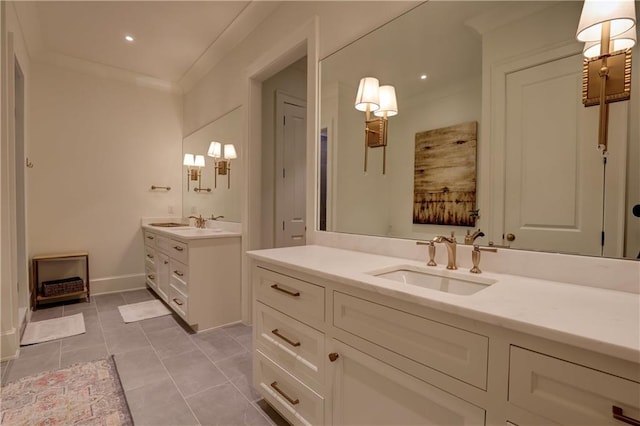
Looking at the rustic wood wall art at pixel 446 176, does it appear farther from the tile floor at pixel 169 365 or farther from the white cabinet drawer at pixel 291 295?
the tile floor at pixel 169 365

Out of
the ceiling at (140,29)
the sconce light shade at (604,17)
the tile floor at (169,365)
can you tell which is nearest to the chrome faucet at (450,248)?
the sconce light shade at (604,17)

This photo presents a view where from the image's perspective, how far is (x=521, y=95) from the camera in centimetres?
117

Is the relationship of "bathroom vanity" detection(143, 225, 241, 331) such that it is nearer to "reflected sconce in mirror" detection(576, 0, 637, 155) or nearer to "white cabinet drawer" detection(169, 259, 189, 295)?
"white cabinet drawer" detection(169, 259, 189, 295)

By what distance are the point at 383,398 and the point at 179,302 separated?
2.39 meters

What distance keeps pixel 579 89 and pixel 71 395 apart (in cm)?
289

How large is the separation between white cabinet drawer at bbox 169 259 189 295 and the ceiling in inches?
89.0

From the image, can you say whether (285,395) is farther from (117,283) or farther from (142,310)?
(117,283)

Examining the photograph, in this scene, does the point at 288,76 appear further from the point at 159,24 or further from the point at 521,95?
the point at 521,95

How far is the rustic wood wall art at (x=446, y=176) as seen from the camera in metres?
1.35

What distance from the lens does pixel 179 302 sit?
2.84m

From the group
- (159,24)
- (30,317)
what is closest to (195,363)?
(30,317)

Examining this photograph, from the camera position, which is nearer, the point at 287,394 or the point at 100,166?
the point at 287,394

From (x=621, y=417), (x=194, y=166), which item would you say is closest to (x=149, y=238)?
(x=194, y=166)

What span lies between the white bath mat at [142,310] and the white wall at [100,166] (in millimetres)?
777
